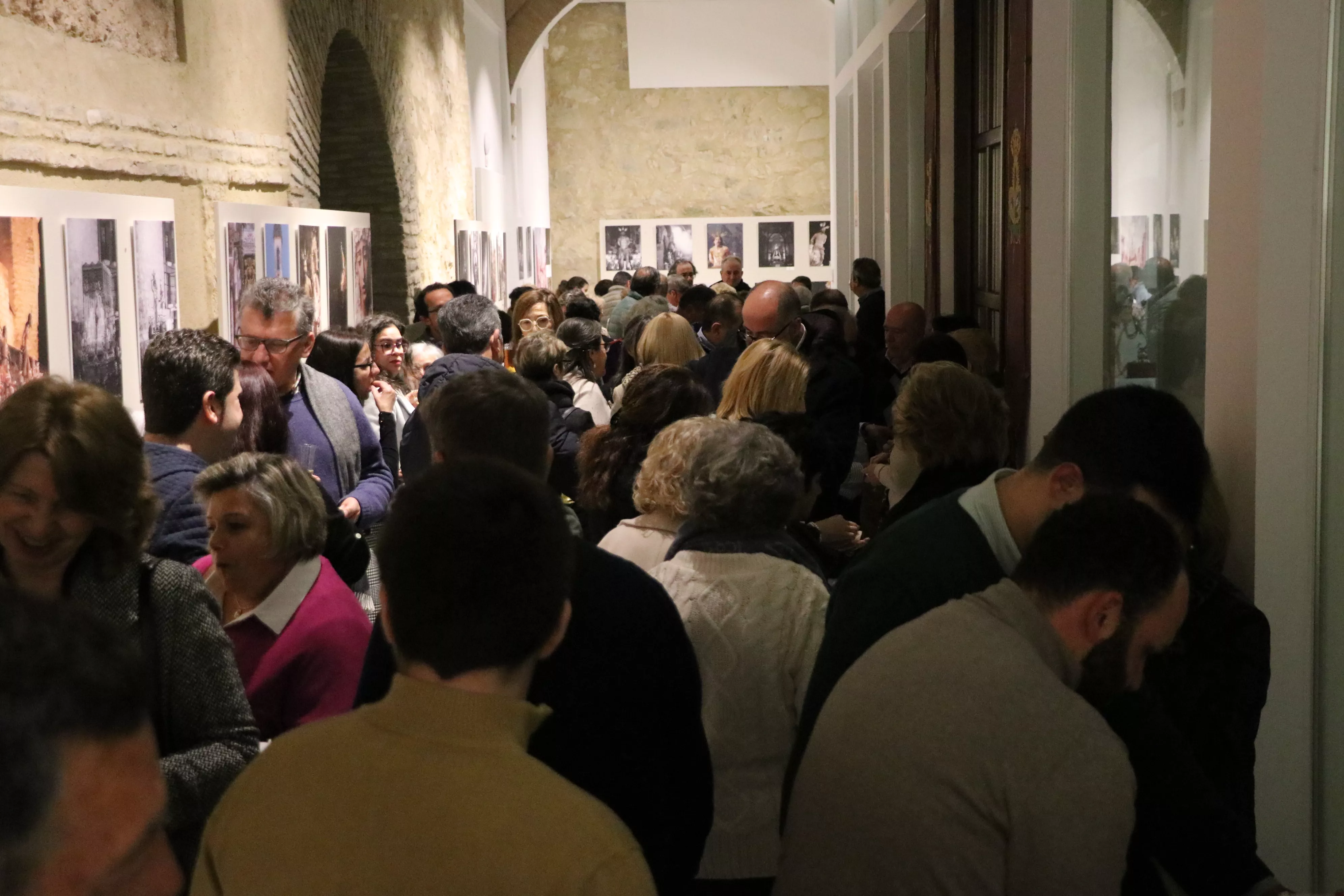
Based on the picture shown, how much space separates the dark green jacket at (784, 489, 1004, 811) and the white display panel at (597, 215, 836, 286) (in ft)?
72.3

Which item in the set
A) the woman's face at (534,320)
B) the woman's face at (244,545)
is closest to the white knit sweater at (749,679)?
the woman's face at (244,545)

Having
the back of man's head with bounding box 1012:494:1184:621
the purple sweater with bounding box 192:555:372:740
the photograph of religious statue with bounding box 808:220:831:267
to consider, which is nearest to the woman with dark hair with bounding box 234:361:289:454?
the purple sweater with bounding box 192:555:372:740

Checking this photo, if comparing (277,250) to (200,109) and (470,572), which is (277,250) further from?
(470,572)

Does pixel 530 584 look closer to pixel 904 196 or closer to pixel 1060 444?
pixel 1060 444

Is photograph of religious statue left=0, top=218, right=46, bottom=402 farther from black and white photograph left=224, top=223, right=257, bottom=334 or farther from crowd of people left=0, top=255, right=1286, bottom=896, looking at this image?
black and white photograph left=224, top=223, right=257, bottom=334

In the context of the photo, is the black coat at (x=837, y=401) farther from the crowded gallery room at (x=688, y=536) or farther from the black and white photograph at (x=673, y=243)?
the black and white photograph at (x=673, y=243)

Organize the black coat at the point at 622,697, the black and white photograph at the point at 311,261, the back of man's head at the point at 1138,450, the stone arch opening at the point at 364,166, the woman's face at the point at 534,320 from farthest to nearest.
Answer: the stone arch opening at the point at 364,166
the woman's face at the point at 534,320
the black and white photograph at the point at 311,261
the back of man's head at the point at 1138,450
the black coat at the point at 622,697

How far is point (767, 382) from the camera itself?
5148 mm

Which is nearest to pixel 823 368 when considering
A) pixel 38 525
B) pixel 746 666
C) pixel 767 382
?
pixel 767 382

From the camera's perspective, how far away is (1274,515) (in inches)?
122

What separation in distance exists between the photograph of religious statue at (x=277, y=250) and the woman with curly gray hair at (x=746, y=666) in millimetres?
4326

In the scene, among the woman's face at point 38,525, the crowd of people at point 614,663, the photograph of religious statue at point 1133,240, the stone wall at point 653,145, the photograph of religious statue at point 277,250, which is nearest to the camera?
the crowd of people at point 614,663

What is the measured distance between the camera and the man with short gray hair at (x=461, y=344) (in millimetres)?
5746

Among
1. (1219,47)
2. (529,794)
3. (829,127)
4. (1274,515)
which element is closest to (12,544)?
(529,794)
